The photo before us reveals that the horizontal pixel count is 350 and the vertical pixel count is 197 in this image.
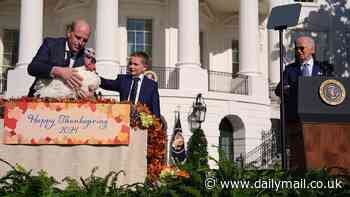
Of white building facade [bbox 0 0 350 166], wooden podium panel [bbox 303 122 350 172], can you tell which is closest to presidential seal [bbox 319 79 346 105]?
wooden podium panel [bbox 303 122 350 172]

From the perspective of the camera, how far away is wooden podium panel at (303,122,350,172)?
5.61 m

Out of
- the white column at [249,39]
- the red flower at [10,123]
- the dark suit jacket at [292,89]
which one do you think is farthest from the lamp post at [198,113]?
the red flower at [10,123]

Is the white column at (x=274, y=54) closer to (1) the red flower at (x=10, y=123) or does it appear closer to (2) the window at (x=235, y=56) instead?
(2) the window at (x=235, y=56)

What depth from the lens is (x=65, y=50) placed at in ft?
18.1

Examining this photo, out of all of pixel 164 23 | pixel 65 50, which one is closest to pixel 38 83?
pixel 65 50

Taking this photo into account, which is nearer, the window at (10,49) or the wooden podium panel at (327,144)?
the wooden podium panel at (327,144)

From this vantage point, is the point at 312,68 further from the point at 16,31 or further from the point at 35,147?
the point at 16,31

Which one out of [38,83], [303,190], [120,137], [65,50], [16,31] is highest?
[16,31]

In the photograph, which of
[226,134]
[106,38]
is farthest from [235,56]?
[106,38]

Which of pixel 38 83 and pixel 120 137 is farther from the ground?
pixel 38 83

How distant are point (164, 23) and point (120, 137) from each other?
21.0 m

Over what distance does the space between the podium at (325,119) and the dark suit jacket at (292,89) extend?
180 mm

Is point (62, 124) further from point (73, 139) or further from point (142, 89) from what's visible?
point (142, 89)

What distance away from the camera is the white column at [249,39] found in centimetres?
2386
